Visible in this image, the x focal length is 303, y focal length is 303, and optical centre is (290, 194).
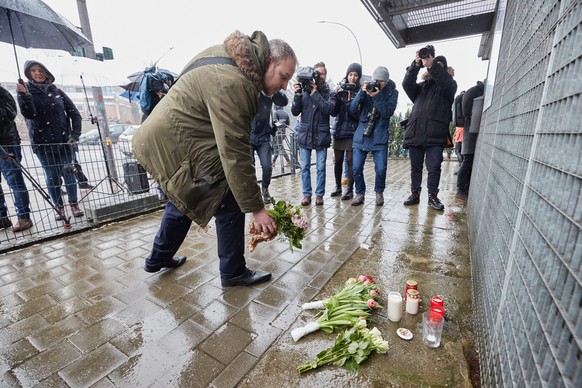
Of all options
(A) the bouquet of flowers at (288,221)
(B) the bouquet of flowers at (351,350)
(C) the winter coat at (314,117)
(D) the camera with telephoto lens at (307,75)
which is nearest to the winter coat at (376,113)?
(C) the winter coat at (314,117)

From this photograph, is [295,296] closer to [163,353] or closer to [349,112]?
[163,353]

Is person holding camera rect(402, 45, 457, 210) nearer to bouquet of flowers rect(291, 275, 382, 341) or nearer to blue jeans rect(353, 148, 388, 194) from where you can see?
blue jeans rect(353, 148, 388, 194)

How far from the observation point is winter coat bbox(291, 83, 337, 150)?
16.3 feet

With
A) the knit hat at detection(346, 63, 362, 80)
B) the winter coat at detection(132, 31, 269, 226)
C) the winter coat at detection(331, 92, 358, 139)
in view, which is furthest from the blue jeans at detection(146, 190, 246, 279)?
the knit hat at detection(346, 63, 362, 80)

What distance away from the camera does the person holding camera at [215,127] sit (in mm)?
1909

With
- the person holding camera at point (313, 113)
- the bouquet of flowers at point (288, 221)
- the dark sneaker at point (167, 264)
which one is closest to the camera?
the bouquet of flowers at point (288, 221)

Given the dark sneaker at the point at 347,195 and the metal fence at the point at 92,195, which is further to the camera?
the dark sneaker at the point at 347,195

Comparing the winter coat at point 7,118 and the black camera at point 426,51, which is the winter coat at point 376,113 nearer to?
the black camera at point 426,51

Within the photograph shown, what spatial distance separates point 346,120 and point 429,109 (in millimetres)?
1329

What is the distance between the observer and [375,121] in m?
4.79

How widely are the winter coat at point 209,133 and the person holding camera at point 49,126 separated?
2.72 metres

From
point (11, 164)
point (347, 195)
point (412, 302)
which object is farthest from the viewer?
point (347, 195)

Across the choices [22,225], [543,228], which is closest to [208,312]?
[543,228]

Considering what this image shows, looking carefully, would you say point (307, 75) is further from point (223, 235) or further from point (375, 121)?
point (223, 235)
